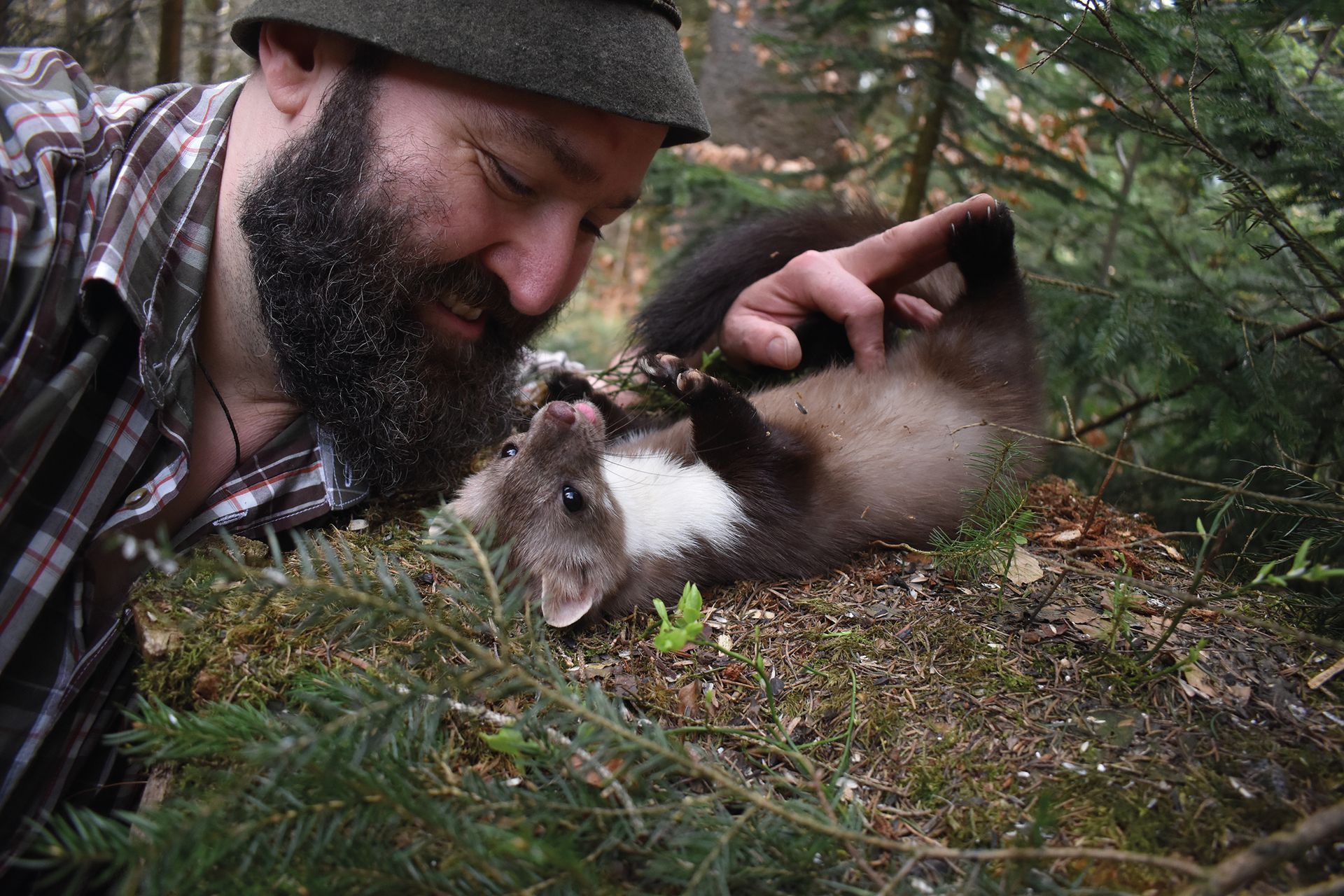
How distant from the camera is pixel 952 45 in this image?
4.16 meters

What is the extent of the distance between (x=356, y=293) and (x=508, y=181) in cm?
67

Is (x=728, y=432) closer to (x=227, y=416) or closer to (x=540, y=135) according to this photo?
(x=540, y=135)

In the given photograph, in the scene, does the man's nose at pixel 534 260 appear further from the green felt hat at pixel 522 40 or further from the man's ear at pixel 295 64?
the man's ear at pixel 295 64

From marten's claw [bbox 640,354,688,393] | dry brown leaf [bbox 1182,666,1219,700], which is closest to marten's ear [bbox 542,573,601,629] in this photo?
marten's claw [bbox 640,354,688,393]

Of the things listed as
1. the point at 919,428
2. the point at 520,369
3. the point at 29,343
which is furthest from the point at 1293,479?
the point at 29,343

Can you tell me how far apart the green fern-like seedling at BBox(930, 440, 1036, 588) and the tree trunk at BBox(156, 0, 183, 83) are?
15.0 ft

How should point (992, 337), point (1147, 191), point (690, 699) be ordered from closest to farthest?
point (690, 699), point (992, 337), point (1147, 191)

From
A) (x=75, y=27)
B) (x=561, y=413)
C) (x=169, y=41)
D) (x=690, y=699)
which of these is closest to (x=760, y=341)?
(x=561, y=413)

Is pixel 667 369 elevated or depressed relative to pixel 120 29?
depressed

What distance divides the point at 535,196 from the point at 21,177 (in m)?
1.41

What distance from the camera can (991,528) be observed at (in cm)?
228

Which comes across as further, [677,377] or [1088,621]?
[677,377]

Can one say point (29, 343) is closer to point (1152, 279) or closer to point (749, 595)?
point (749, 595)

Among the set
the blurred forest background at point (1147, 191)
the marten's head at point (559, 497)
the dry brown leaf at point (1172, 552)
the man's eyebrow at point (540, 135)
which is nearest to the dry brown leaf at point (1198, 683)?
the blurred forest background at point (1147, 191)
